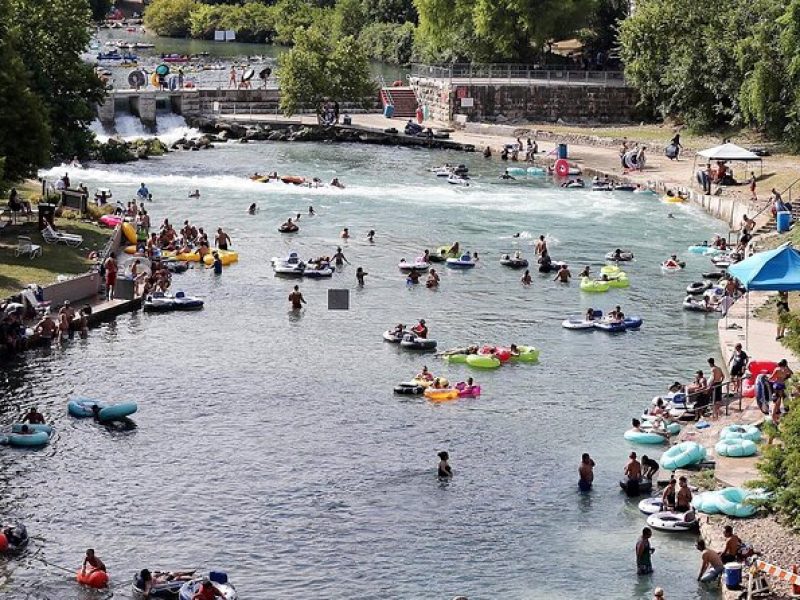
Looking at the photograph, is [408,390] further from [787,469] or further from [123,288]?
[787,469]

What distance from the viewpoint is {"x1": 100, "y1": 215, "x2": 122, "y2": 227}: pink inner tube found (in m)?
78.1

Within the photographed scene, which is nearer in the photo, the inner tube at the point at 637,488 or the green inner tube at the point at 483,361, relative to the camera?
the inner tube at the point at 637,488

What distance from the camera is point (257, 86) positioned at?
5202 inches

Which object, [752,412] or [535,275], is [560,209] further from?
[752,412]

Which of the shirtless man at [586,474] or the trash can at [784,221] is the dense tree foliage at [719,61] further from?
the shirtless man at [586,474]

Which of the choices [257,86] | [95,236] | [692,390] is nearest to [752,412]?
[692,390]

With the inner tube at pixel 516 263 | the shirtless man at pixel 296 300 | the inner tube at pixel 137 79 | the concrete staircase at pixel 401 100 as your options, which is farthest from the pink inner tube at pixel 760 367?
the inner tube at pixel 137 79

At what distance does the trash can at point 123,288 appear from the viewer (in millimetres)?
66688

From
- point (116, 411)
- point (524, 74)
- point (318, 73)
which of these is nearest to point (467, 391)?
point (116, 411)

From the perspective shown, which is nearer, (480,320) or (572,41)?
(480,320)

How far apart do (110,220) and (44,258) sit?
1057cm

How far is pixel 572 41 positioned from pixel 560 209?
52.2 meters

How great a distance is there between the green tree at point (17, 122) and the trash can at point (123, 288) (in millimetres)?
8012

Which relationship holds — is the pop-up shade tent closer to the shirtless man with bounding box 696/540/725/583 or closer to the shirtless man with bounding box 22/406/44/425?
the shirtless man with bounding box 22/406/44/425
